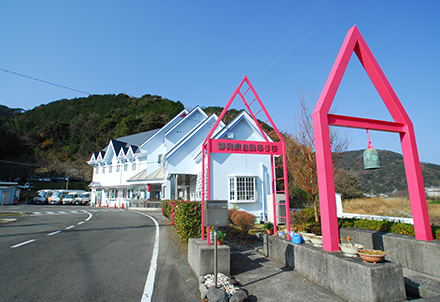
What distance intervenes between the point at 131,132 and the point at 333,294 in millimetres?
56861

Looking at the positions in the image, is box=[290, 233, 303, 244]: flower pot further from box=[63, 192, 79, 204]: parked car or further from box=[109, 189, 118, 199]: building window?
box=[63, 192, 79, 204]: parked car

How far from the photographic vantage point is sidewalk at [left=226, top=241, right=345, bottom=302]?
4.04 metres

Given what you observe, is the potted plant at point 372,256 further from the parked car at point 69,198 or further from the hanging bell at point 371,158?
the parked car at point 69,198

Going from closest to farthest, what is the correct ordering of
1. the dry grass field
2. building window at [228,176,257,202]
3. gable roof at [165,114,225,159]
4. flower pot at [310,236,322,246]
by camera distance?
flower pot at [310,236,322,246]
the dry grass field
building window at [228,176,257,202]
gable roof at [165,114,225,159]

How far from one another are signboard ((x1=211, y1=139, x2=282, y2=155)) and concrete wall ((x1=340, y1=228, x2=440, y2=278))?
321 cm

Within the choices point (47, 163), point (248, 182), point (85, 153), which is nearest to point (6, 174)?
point (47, 163)

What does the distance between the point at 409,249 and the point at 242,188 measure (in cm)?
1087

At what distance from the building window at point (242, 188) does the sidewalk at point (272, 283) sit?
889 cm

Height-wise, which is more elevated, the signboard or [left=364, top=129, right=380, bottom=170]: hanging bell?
the signboard

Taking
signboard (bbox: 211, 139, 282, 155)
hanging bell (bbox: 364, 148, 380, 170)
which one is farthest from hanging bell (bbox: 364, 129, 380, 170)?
signboard (bbox: 211, 139, 282, 155)

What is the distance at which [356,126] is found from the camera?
206 inches

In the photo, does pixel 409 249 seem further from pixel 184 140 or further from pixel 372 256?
pixel 184 140

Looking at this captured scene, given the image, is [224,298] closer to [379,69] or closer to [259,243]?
[259,243]

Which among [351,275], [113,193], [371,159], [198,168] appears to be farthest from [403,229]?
[113,193]
